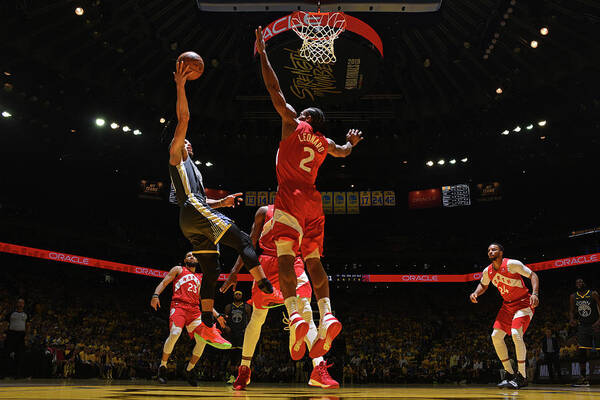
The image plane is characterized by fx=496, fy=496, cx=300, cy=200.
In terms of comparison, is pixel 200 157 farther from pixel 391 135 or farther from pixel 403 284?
pixel 403 284

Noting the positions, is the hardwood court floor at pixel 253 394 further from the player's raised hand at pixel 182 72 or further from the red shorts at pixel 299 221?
the player's raised hand at pixel 182 72

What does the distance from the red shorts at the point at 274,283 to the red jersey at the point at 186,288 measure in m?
2.64

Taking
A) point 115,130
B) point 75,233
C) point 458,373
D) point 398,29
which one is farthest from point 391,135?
point 75,233

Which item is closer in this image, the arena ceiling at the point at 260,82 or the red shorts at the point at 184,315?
the red shorts at the point at 184,315

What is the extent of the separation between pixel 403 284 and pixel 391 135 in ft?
31.5

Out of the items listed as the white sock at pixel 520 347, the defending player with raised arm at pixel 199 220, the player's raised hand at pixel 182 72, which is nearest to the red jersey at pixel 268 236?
the defending player with raised arm at pixel 199 220

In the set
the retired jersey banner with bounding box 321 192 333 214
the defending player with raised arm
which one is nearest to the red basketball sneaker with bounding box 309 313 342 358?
the defending player with raised arm

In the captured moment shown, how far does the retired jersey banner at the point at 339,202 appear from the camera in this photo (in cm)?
2373

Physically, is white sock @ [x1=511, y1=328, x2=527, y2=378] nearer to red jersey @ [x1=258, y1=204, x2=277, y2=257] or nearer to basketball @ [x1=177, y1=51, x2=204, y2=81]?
red jersey @ [x1=258, y1=204, x2=277, y2=257]

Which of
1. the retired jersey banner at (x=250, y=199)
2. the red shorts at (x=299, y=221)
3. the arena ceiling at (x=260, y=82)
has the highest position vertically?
the arena ceiling at (x=260, y=82)

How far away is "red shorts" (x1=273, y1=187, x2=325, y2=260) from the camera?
13.1 feet

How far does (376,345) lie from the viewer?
19.9 metres

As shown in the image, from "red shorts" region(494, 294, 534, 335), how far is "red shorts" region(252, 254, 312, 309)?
12.1ft

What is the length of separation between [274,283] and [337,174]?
18.4 metres
